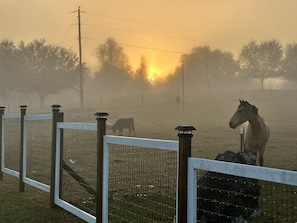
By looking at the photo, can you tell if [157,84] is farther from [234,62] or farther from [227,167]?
Result: [227,167]

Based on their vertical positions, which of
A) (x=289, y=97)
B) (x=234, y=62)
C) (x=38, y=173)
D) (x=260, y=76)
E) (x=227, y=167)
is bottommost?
(x=38, y=173)

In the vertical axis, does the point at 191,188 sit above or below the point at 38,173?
above

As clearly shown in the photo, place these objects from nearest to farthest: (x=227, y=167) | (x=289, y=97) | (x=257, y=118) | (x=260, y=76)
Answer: (x=227, y=167) → (x=257, y=118) → (x=289, y=97) → (x=260, y=76)

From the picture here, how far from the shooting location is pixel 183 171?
366 cm

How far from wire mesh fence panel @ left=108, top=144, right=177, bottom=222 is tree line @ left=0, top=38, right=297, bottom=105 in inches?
1996

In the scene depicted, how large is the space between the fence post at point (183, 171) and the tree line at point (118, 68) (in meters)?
57.1

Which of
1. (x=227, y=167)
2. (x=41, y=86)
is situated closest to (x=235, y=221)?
(x=227, y=167)

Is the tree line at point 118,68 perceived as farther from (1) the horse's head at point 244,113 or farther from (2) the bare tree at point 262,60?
(1) the horse's head at point 244,113

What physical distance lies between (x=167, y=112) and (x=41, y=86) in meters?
23.3

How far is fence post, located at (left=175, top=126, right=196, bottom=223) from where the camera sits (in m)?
3.61

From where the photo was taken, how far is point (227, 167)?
3.22 m

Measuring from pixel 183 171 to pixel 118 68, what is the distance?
8686 cm

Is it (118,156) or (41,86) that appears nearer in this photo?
(118,156)

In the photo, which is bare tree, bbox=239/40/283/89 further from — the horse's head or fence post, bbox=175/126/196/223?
fence post, bbox=175/126/196/223
